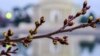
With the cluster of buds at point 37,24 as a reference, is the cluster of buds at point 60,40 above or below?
below

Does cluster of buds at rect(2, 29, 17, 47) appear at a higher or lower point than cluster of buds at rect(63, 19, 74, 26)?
lower

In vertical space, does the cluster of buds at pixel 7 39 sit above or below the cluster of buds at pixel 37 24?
below

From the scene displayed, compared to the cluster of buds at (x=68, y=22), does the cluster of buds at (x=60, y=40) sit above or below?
below

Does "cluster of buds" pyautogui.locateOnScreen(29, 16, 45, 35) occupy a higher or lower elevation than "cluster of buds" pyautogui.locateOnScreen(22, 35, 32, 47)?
higher

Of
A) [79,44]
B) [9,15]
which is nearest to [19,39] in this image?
[9,15]

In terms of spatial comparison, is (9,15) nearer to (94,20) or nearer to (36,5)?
(36,5)

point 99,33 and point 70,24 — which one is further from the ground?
point 70,24

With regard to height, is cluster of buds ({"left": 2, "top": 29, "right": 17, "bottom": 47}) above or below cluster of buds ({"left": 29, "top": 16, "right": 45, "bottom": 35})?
below

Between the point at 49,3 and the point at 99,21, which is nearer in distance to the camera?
→ the point at 99,21

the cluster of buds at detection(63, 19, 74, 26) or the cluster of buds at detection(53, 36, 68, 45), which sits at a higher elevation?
the cluster of buds at detection(63, 19, 74, 26)

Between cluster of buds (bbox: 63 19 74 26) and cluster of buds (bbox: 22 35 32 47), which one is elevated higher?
cluster of buds (bbox: 63 19 74 26)

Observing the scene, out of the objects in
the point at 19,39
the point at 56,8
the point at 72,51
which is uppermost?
the point at 19,39
